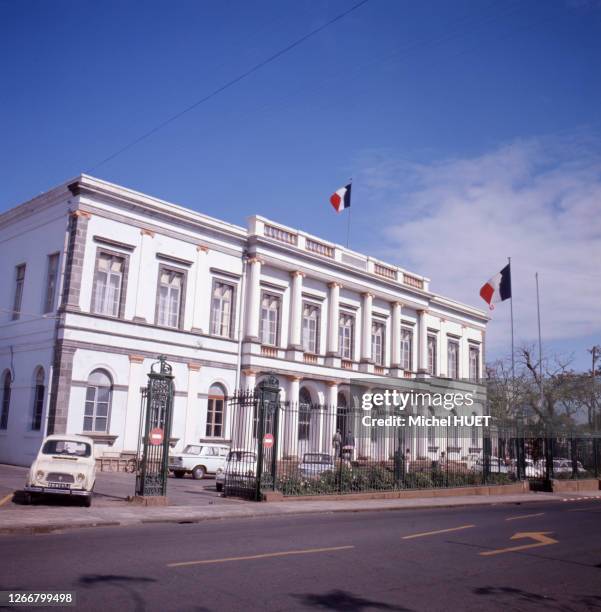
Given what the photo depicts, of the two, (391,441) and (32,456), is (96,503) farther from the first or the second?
(32,456)

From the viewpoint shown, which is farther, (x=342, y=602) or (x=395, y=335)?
(x=395, y=335)

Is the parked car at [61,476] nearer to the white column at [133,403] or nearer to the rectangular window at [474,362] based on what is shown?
the white column at [133,403]

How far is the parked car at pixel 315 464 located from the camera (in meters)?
22.0

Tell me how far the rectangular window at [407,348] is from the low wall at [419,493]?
17566 mm

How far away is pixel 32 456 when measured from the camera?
2875cm

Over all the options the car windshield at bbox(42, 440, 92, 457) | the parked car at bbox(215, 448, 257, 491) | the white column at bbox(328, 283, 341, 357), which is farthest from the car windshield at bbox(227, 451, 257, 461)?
the white column at bbox(328, 283, 341, 357)

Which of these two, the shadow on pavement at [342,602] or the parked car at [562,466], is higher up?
the parked car at [562,466]

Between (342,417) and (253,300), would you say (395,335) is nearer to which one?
(253,300)

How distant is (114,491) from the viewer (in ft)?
67.6

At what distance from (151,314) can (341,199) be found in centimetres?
1377

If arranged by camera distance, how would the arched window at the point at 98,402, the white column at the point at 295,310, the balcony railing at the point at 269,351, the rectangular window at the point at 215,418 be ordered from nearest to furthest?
the arched window at the point at 98,402
the rectangular window at the point at 215,418
the balcony railing at the point at 269,351
the white column at the point at 295,310

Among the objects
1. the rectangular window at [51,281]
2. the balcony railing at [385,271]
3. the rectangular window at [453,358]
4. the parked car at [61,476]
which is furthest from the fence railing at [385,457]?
the rectangular window at [453,358]

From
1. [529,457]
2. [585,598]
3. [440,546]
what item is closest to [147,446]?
[440,546]

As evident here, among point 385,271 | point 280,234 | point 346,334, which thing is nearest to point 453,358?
point 385,271
